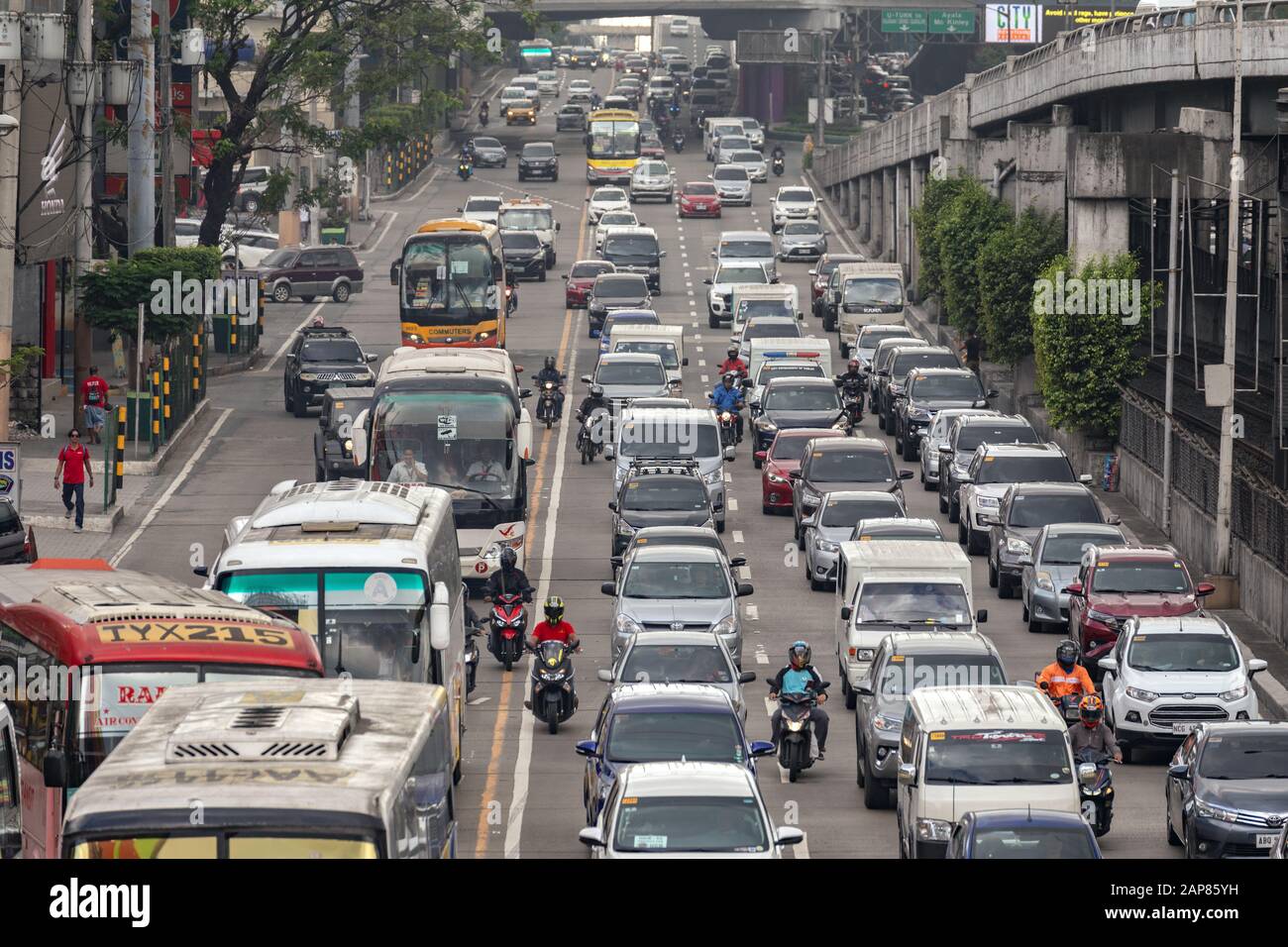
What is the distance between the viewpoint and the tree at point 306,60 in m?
61.0

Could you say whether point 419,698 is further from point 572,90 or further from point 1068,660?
point 572,90

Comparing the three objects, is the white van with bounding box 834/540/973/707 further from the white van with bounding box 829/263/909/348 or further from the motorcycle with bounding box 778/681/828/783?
the white van with bounding box 829/263/909/348

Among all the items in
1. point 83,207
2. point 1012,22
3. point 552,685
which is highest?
point 1012,22

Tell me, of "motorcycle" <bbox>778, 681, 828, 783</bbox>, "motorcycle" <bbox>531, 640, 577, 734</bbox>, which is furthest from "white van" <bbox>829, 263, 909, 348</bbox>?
"motorcycle" <bbox>778, 681, 828, 783</bbox>

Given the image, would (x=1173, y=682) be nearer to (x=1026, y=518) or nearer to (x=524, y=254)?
(x=1026, y=518)

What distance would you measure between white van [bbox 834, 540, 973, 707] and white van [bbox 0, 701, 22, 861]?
13553 millimetres

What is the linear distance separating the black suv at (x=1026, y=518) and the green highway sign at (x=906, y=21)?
96.8m

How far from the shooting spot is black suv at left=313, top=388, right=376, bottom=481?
4266cm

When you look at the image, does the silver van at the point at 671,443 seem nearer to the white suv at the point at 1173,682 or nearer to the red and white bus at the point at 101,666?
the white suv at the point at 1173,682

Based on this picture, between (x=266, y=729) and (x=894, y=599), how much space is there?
1628 centimetres

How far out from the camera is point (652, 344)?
53.9m

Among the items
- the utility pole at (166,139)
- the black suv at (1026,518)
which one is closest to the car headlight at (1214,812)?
the black suv at (1026,518)

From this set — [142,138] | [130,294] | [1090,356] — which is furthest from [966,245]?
[130,294]

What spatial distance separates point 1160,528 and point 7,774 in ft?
89.5
